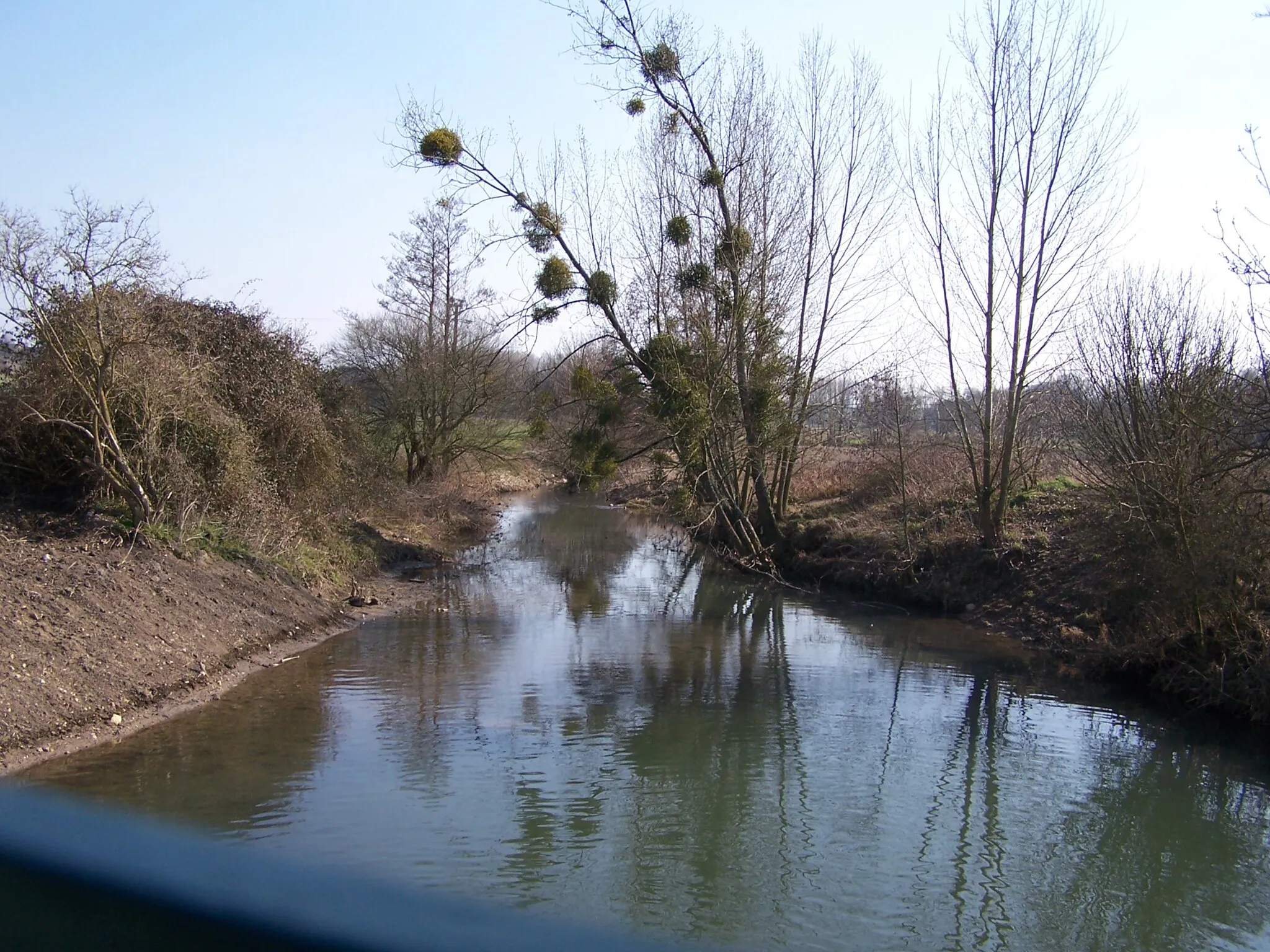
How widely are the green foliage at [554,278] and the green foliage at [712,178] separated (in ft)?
14.1

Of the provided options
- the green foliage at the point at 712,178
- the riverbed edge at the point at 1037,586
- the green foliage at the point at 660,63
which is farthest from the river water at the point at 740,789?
the green foliage at the point at 660,63

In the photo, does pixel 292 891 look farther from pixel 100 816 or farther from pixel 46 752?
pixel 46 752

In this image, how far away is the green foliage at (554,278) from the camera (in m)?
15.4

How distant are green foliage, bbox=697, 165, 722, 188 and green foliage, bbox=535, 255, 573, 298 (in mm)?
Result: 4302

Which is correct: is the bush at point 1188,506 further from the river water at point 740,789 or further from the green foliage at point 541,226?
the green foliage at point 541,226

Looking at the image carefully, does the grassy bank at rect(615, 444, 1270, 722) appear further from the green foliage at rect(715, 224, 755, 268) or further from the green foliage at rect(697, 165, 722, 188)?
the green foliage at rect(697, 165, 722, 188)

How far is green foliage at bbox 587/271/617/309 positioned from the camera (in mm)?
16922

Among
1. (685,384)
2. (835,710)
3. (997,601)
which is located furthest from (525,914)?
(997,601)

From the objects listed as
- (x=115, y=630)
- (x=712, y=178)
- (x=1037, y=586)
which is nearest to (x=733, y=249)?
(x=712, y=178)

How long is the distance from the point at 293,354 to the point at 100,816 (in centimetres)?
1096

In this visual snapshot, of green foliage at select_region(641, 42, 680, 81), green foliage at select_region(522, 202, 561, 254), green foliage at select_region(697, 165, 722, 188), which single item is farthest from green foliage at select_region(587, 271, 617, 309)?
green foliage at select_region(641, 42, 680, 81)

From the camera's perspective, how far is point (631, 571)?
20.8 meters

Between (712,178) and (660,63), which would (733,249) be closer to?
(712,178)

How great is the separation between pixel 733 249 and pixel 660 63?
360cm
